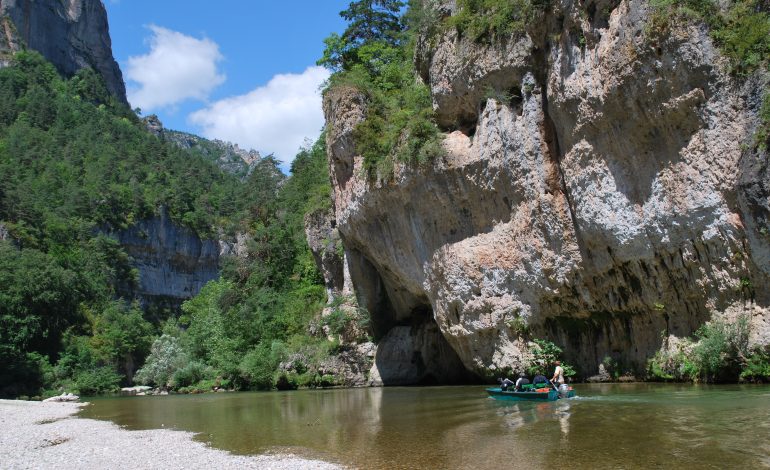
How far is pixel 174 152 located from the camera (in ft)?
339

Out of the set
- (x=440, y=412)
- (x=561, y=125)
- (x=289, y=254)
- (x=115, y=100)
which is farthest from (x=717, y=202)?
(x=115, y=100)

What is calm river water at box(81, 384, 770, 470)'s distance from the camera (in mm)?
9391

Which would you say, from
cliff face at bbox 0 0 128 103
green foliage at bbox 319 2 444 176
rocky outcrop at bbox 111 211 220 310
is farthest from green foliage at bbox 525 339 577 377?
cliff face at bbox 0 0 128 103

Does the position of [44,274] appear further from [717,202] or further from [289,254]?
[717,202]

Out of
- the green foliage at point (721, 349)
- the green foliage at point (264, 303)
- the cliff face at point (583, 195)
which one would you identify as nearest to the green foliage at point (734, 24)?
the cliff face at point (583, 195)

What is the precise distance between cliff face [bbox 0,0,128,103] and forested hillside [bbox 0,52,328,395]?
22.5 ft

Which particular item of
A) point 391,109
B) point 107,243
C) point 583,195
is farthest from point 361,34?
point 107,243

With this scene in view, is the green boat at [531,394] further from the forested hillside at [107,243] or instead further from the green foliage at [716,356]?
the forested hillside at [107,243]

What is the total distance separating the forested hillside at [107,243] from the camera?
139 feet

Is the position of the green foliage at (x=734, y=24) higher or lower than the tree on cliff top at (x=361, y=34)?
lower

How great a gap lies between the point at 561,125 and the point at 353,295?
18.5 meters

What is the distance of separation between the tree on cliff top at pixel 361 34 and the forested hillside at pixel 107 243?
349 inches

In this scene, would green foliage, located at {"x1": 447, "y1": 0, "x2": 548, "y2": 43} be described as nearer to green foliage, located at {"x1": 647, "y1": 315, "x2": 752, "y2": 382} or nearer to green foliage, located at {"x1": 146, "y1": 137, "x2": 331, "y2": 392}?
green foliage, located at {"x1": 647, "y1": 315, "x2": 752, "y2": 382}

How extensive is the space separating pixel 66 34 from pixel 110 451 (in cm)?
12671
